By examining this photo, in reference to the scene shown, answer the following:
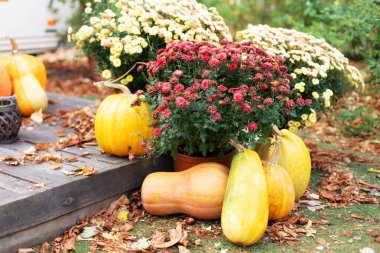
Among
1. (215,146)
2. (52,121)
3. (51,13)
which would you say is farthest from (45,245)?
(51,13)

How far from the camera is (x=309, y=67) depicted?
376 centimetres

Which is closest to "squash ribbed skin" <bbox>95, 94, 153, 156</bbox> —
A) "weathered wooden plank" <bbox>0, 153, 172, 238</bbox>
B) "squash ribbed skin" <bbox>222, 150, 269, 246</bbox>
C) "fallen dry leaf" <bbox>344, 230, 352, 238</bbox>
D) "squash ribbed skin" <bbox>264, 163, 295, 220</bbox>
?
Result: "weathered wooden plank" <bbox>0, 153, 172, 238</bbox>

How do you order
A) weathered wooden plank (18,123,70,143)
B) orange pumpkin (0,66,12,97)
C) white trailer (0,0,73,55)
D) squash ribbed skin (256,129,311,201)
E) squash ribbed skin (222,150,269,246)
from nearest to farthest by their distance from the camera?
squash ribbed skin (222,150,269,246) → squash ribbed skin (256,129,311,201) → weathered wooden plank (18,123,70,143) → orange pumpkin (0,66,12,97) → white trailer (0,0,73,55)

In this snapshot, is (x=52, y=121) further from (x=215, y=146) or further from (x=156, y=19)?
(x=215, y=146)

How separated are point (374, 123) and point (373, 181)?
1.29 meters

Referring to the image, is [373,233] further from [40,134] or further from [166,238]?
[40,134]

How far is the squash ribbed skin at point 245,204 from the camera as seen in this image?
9.20 feet

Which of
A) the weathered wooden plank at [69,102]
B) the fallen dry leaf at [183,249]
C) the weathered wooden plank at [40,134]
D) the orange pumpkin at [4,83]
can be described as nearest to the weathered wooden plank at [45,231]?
the fallen dry leaf at [183,249]

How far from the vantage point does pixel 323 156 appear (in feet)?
14.5

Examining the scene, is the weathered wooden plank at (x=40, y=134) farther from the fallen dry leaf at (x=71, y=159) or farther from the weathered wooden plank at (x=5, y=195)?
the weathered wooden plank at (x=5, y=195)

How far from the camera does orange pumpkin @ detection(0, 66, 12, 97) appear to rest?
4461 mm

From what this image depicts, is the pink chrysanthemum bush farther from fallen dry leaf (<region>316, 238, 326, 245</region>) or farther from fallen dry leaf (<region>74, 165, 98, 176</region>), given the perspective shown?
fallen dry leaf (<region>316, 238, 326, 245</region>)

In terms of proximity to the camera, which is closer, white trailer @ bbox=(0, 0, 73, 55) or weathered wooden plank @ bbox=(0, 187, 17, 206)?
weathered wooden plank @ bbox=(0, 187, 17, 206)

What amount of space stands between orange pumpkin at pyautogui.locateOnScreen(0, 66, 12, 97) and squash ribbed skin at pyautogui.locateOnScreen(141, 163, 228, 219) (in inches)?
75.5
